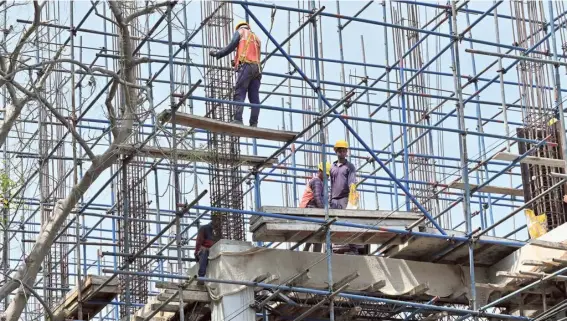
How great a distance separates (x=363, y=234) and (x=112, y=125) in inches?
180

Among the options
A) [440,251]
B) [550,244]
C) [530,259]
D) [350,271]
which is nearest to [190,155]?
[350,271]

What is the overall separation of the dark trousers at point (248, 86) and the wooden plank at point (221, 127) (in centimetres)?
42

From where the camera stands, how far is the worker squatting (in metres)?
26.9

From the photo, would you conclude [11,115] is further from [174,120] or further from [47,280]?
[47,280]

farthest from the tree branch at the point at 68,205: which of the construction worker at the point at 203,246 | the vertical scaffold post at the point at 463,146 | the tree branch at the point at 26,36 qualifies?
the vertical scaffold post at the point at 463,146

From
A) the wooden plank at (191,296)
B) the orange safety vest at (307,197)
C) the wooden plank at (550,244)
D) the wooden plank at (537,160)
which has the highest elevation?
the wooden plank at (537,160)

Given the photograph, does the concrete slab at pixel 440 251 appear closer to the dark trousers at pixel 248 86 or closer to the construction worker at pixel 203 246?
the construction worker at pixel 203 246

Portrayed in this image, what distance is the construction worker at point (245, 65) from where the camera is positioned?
27.1 m

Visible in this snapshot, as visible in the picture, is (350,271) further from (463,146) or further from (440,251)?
(463,146)

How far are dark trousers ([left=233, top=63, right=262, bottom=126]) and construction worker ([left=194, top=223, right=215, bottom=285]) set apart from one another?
1.94 m

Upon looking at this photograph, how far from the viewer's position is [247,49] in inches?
1085

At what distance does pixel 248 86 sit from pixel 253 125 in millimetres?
821

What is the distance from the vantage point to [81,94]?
33062 mm

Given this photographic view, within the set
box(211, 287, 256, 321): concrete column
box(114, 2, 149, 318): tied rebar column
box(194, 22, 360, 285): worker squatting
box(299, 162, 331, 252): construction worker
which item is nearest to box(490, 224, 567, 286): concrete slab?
box(194, 22, 360, 285): worker squatting
